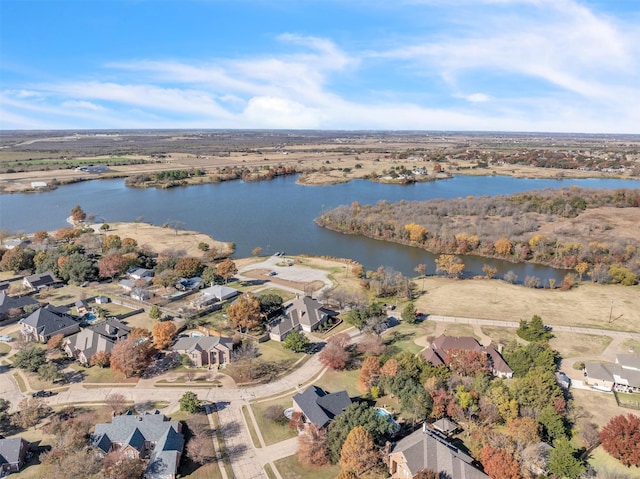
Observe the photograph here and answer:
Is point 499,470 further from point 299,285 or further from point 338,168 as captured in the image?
point 338,168

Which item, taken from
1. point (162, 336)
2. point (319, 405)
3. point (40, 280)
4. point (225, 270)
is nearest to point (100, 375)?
point (162, 336)

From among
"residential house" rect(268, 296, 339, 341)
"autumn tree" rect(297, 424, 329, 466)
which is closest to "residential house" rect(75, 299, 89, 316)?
"residential house" rect(268, 296, 339, 341)

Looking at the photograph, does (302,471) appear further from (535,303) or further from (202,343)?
(535,303)

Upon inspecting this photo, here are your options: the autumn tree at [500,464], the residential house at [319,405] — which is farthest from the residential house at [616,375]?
the residential house at [319,405]

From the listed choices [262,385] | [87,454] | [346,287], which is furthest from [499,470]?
[346,287]

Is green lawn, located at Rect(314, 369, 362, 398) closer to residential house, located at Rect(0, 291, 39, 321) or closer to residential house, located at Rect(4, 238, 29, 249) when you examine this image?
residential house, located at Rect(0, 291, 39, 321)
